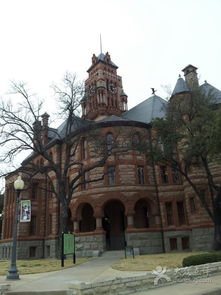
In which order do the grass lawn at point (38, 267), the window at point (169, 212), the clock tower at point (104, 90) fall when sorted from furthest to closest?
1. the clock tower at point (104, 90)
2. the window at point (169, 212)
3. the grass lawn at point (38, 267)

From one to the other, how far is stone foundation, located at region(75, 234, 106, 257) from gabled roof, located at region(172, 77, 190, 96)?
16.2 metres

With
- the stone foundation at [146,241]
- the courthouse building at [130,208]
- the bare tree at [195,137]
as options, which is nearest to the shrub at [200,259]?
the bare tree at [195,137]

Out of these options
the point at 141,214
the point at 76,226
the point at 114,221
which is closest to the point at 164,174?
the point at 141,214

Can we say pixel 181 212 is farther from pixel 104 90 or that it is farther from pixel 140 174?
pixel 104 90

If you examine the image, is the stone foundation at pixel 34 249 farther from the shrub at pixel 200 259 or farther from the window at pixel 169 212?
the shrub at pixel 200 259

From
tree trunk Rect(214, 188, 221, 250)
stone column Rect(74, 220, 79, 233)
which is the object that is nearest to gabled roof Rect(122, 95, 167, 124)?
stone column Rect(74, 220, 79, 233)

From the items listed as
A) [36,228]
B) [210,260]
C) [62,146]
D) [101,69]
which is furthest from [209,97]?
[101,69]

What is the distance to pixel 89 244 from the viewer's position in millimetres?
27109

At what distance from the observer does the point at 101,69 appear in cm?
4866

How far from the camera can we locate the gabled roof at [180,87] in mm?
29794

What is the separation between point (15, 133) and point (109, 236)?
14.5 m

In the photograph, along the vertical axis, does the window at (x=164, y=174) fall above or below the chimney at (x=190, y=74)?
below

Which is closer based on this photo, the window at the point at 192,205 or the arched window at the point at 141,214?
the window at the point at 192,205

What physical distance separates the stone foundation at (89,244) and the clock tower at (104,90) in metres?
20.0
